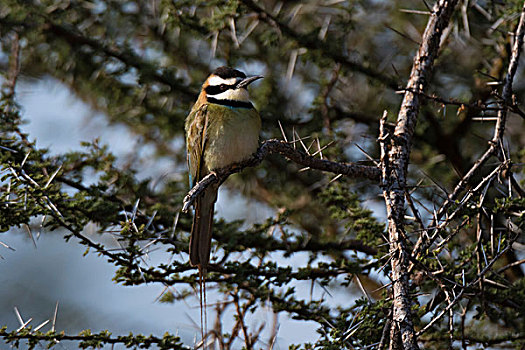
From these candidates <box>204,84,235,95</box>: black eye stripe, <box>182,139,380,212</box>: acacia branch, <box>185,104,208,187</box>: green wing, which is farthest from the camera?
<box>204,84,235,95</box>: black eye stripe

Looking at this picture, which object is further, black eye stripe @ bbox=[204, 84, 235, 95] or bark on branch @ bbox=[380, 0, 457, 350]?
black eye stripe @ bbox=[204, 84, 235, 95]

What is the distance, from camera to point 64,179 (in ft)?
9.70

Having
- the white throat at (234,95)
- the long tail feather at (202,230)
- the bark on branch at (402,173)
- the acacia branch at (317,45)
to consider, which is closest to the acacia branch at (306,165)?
the bark on branch at (402,173)

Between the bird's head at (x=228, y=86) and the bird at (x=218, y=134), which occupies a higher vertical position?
the bird's head at (x=228, y=86)

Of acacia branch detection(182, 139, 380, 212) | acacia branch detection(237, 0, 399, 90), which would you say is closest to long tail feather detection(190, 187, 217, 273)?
acacia branch detection(182, 139, 380, 212)

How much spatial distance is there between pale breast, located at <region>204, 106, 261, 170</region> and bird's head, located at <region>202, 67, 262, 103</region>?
100 millimetres

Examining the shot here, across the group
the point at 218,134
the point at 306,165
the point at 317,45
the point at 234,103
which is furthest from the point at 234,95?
the point at 306,165

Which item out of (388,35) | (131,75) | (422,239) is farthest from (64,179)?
(388,35)

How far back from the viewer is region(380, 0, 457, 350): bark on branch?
191 cm

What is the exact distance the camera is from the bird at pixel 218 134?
115 inches

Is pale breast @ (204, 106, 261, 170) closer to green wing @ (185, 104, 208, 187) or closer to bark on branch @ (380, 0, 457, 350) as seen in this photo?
green wing @ (185, 104, 208, 187)

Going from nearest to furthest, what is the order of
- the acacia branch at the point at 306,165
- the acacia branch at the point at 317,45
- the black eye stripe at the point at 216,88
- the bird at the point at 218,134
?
1. the acacia branch at the point at 306,165
2. the bird at the point at 218,134
3. the black eye stripe at the point at 216,88
4. the acacia branch at the point at 317,45

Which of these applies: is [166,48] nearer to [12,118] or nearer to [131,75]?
[131,75]

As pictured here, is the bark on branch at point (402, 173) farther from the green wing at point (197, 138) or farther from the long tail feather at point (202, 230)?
the green wing at point (197, 138)
